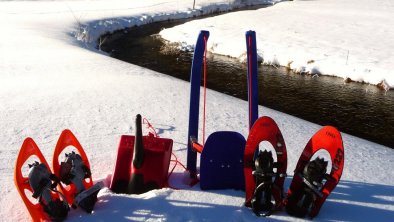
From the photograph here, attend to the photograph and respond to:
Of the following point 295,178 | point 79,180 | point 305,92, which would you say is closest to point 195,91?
point 295,178

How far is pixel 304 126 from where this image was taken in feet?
21.8

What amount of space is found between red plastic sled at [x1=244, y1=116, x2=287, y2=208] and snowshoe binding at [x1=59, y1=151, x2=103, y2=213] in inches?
51.9

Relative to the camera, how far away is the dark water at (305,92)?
Result: 8852 millimetres

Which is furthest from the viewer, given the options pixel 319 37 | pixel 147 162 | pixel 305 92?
pixel 319 37

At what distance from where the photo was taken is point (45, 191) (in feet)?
10.5

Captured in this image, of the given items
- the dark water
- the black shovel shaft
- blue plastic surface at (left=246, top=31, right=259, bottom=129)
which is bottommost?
the dark water

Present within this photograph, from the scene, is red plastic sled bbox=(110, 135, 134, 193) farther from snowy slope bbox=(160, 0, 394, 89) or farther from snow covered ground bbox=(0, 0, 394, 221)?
snowy slope bbox=(160, 0, 394, 89)

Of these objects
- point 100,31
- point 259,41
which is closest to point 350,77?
point 259,41

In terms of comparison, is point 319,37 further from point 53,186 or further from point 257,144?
point 53,186

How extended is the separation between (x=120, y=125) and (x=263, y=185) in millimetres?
3101

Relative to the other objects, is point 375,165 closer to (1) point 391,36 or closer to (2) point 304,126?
(2) point 304,126

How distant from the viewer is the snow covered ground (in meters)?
3.51

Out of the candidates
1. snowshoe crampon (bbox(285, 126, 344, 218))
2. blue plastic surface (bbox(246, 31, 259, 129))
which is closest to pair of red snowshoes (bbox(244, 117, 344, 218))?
snowshoe crampon (bbox(285, 126, 344, 218))

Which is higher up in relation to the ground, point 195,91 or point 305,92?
point 195,91
